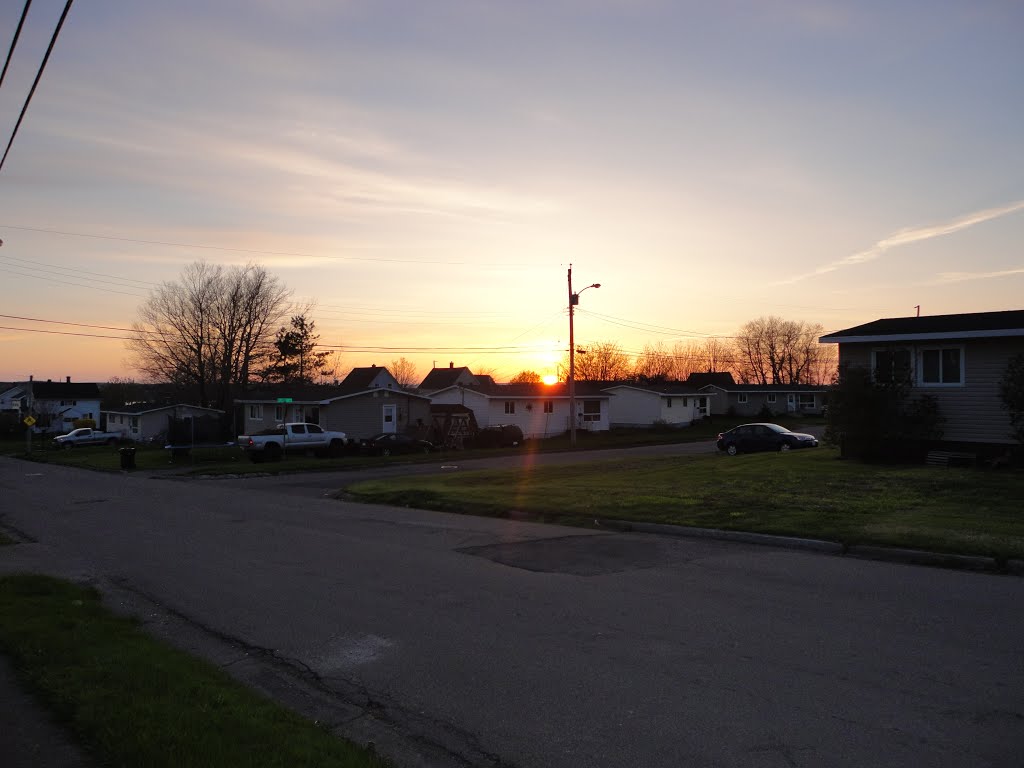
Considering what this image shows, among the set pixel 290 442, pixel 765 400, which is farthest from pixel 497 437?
pixel 765 400

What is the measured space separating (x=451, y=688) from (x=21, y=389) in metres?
123

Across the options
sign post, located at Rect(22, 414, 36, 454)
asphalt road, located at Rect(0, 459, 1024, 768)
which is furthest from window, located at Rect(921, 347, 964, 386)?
sign post, located at Rect(22, 414, 36, 454)

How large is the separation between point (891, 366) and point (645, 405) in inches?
1659

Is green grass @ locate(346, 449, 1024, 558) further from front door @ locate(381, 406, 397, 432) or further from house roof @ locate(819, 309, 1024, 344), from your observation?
front door @ locate(381, 406, 397, 432)

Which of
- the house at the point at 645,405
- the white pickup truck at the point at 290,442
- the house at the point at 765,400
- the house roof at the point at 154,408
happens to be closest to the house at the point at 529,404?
the house at the point at 645,405

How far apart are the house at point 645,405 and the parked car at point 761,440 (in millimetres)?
29443

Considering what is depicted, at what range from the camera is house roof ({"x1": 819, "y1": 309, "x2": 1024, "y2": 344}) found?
Answer: 21.8m

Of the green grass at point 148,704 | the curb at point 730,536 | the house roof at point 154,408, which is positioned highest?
the house roof at point 154,408

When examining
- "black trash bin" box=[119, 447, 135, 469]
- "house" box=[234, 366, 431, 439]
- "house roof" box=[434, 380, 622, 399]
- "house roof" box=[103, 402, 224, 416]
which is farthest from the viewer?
"house roof" box=[103, 402, 224, 416]

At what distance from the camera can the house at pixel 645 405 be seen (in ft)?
216

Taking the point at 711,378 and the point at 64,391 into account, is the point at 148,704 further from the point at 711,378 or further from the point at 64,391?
the point at 64,391

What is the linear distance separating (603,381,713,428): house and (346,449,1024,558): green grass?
38.9 m

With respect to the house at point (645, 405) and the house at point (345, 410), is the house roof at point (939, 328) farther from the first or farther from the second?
the house at point (645, 405)

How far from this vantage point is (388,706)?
5828 mm
